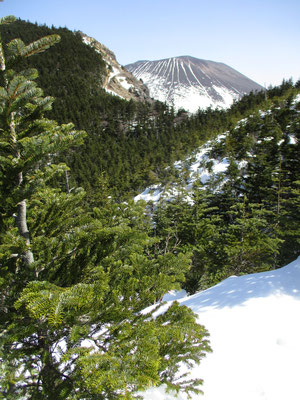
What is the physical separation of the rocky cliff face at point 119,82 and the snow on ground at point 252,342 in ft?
290

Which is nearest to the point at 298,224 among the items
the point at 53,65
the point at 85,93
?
the point at 85,93

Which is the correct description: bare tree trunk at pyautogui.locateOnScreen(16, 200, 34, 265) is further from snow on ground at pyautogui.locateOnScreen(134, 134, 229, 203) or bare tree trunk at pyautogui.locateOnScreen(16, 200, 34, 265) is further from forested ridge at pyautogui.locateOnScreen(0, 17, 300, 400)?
snow on ground at pyautogui.locateOnScreen(134, 134, 229, 203)

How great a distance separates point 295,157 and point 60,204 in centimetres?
2289

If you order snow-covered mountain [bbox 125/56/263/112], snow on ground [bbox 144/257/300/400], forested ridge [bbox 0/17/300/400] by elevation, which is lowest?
snow on ground [bbox 144/257/300/400]

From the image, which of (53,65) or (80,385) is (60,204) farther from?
(53,65)

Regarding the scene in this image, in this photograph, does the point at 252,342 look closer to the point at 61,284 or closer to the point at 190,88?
the point at 61,284

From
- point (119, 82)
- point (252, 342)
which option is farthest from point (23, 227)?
point (119, 82)

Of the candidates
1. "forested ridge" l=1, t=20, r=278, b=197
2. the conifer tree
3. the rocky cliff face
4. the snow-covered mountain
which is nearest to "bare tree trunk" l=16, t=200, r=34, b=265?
the conifer tree

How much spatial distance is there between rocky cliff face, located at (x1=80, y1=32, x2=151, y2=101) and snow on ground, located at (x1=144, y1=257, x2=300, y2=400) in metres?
88.3

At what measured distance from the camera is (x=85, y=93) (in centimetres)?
7294

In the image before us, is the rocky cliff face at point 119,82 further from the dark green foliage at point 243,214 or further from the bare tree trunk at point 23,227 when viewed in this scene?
the bare tree trunk at point 23,227

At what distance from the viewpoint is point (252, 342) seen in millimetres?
3885

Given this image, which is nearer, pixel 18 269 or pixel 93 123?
pixel 18 269

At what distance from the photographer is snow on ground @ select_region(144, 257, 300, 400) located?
3.11 metres
